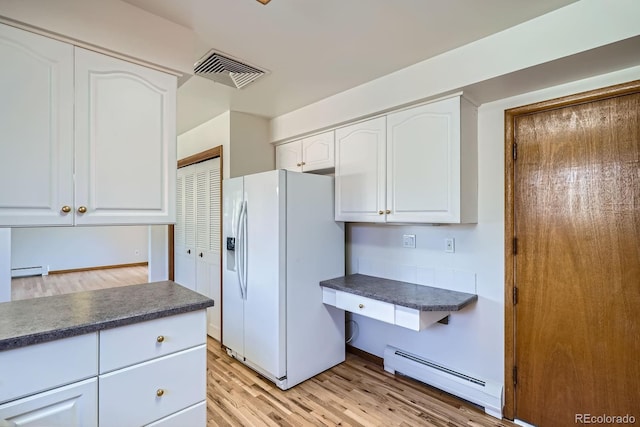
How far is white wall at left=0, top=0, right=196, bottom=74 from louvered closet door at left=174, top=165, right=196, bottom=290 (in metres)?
2.28

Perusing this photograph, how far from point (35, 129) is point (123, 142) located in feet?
1.06

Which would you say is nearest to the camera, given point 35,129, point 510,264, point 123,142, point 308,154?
point 35,129

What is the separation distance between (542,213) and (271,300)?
1.97 meters

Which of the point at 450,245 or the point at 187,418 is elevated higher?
the point at 450,245

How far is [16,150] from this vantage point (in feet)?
4.25

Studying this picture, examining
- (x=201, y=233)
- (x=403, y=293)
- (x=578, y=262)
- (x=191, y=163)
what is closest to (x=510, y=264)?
(x=578, y=262)

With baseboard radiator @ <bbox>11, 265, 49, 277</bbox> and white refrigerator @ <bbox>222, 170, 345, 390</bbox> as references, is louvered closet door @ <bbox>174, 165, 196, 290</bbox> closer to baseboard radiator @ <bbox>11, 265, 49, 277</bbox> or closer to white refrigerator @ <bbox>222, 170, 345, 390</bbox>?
white refrigerator @ <bbox>222, 170, 345, 390</bbox>

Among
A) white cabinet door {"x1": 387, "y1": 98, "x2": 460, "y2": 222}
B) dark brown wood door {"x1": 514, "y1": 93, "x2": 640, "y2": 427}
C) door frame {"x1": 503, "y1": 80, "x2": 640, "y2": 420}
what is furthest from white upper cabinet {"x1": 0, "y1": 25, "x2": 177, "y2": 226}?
dark brown wood door {"x1": 514, "y1": 93, "x2": 640, "y2": 427}

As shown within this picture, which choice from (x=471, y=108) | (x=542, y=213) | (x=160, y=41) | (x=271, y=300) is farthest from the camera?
(x=271, y=300)

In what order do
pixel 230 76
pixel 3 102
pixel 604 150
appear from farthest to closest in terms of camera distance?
pixel 230 76
pixel 604 150
pixel 3 102

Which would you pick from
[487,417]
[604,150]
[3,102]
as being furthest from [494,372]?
[3,102]

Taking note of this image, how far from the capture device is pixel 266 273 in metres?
2.50

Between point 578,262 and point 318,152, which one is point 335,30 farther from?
point 578,262

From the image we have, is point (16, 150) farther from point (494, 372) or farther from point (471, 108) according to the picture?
point (494, 372)
